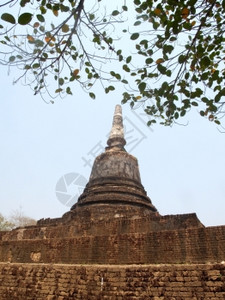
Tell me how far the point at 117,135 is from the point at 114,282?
11611mm

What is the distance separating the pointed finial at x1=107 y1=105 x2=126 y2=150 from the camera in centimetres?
1561

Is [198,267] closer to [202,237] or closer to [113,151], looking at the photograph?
[202,237]

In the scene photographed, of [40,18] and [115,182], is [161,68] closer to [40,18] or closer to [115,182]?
[40,18]

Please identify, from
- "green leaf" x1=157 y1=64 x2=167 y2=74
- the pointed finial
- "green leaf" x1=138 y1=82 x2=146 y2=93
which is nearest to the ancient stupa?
"green leaf" x1=138 y1=82 x2=146 y2=93

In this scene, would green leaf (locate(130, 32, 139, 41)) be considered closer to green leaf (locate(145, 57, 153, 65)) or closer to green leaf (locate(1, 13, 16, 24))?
green leaf (locate(145, 57, 153, 65))

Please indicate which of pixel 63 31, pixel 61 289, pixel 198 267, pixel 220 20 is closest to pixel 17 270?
pixel 61 289

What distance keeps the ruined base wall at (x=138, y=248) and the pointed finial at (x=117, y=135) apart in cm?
916

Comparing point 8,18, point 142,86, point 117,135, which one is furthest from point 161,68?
point 117,135

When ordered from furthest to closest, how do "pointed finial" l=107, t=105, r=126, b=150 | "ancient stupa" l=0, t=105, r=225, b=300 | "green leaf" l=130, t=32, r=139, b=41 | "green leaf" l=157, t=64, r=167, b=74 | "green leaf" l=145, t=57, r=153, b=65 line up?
1. "pointed finial" l=107, t=105, r=126, b=150
2. "ancient stupa" l=0, t=105, r=225, b=300
3. "green leaf" l=145, t=57, r=153, b=65
4. "green leaf" l=157, t=64, r=167, b=74
5. "green leaf" l=130, t=32, r=139, b=41

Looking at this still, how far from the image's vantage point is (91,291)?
16.6 feet

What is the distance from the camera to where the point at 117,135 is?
16078 millimetres

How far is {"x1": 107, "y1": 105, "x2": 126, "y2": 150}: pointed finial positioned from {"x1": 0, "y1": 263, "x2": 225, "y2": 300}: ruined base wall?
10051 millimetres

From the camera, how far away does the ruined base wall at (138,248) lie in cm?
532

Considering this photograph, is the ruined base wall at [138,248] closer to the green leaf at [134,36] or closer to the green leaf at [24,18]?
the green leaf at [134,36]
